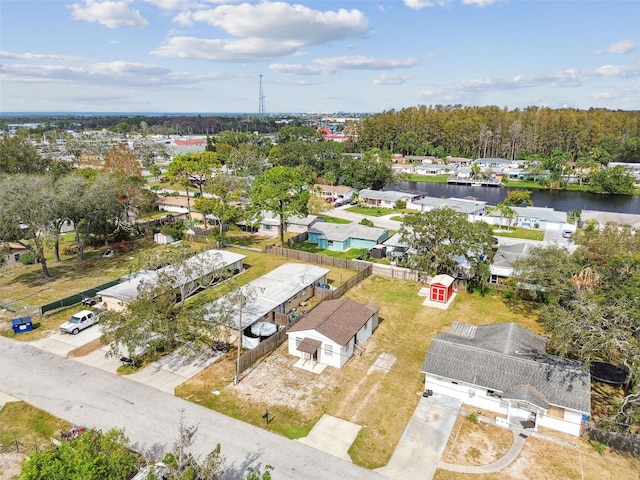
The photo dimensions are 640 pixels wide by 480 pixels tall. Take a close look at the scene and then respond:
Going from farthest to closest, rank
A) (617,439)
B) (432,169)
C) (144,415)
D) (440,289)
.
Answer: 1. (432,169)
2. (440,289)
3. (144,415)
4. (617,439)

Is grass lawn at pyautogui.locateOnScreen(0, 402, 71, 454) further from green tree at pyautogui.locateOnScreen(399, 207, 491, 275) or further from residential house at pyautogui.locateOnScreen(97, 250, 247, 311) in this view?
green tree at pyautogui.locateOnScreen(399, 207, 491, 275)

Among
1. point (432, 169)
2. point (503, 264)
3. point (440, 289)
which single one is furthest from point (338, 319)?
point (432, 169)

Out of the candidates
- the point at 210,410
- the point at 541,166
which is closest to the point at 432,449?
the point at 210,410

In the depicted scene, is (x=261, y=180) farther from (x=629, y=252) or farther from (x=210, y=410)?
(x=629, y=252)

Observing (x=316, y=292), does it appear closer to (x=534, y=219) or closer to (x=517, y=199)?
(x=534, y=219)

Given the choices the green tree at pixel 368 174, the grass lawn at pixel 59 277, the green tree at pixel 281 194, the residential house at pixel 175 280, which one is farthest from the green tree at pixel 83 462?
the green tree at pixel 368 174

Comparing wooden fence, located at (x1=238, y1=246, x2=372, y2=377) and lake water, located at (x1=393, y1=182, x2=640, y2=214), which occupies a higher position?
lake water, located at (x1=393, y1=182, x2=640, y2=214)

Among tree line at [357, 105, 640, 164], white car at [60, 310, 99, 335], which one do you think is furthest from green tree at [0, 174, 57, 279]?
tree line at [357, 105, 640, 164]

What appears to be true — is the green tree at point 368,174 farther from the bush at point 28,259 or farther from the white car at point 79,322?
the white car at point 79,322
